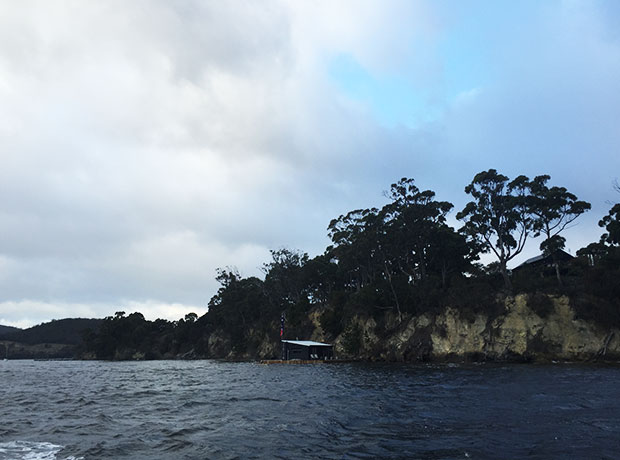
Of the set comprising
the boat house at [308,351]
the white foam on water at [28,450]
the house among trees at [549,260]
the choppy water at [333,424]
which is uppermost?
the house among trees at [549,260]

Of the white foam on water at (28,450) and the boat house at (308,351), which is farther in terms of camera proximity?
the boat house at (308,351)

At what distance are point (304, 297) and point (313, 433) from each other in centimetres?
10395

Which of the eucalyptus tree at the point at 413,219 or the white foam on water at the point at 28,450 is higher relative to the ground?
the eucalyptus tree at the point at 413,219

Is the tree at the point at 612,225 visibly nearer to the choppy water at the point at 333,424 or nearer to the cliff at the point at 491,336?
the cliff at the point at 491,336

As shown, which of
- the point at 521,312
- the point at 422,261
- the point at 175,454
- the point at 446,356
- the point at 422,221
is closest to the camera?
the point at 175,454

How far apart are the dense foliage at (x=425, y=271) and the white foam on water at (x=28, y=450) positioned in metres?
60.2

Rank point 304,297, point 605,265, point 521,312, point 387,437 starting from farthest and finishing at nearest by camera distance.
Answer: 1. point 304,297
2. point 521,312
3. point 605,265
4. point 387,437

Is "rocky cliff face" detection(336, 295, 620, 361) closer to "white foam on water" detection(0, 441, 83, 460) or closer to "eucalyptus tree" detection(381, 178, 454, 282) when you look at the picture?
"eucalyptus tree" detection(381, 178, 454, 282)

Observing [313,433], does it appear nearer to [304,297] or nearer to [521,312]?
[521,312]

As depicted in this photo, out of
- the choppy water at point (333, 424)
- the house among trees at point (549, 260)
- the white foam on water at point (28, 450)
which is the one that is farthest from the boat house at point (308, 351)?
the white foam on water at point (28, 450)

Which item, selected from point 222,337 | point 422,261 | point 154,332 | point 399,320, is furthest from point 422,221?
point 154,332

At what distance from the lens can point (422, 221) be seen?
77000 mm

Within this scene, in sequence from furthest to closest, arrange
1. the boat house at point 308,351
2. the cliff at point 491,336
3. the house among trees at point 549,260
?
the house among trees at point 549,260
the boat house at point 308,351
the cliff at point 491,336

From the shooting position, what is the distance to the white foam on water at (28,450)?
43.9 ft
